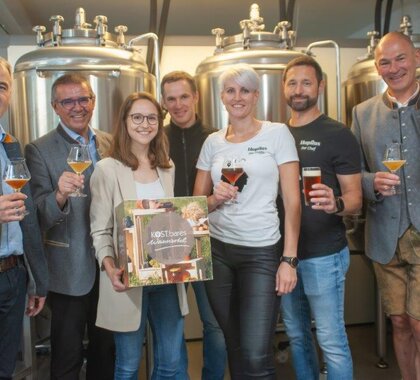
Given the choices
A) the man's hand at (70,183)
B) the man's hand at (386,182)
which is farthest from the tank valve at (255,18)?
the man's hand at (70,183)

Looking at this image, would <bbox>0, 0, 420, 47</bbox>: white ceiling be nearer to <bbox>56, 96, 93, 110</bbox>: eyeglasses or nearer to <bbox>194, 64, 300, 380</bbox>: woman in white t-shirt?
<bbox>56, 96, 93, 110</bbox>: eyeglasses

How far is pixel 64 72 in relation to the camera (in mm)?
2941

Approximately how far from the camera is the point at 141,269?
179 cm

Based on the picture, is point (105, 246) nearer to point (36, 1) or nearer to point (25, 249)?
→ point (25, 249)

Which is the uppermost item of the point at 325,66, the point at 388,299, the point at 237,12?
the point at 237,12

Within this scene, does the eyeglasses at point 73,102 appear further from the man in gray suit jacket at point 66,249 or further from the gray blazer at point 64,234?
the gray blazer at point 64,234

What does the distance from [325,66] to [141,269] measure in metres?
3.13

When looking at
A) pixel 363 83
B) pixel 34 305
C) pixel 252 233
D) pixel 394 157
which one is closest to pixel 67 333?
pixel 34 305

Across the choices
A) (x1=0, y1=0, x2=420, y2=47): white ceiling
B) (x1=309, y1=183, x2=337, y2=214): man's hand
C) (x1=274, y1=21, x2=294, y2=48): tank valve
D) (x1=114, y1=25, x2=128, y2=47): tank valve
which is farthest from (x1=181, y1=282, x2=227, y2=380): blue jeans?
(x1=0, y1=0, x2=420, y2=47): white ceiling

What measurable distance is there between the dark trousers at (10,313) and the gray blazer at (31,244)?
1.8 inches

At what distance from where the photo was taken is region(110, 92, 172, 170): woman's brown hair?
200cm

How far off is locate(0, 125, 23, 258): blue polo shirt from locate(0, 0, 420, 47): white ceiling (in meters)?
2.76

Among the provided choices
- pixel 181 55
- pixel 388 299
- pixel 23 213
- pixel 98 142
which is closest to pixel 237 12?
pixel 181 55

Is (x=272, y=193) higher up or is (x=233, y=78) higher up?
(x=233, y=78)
